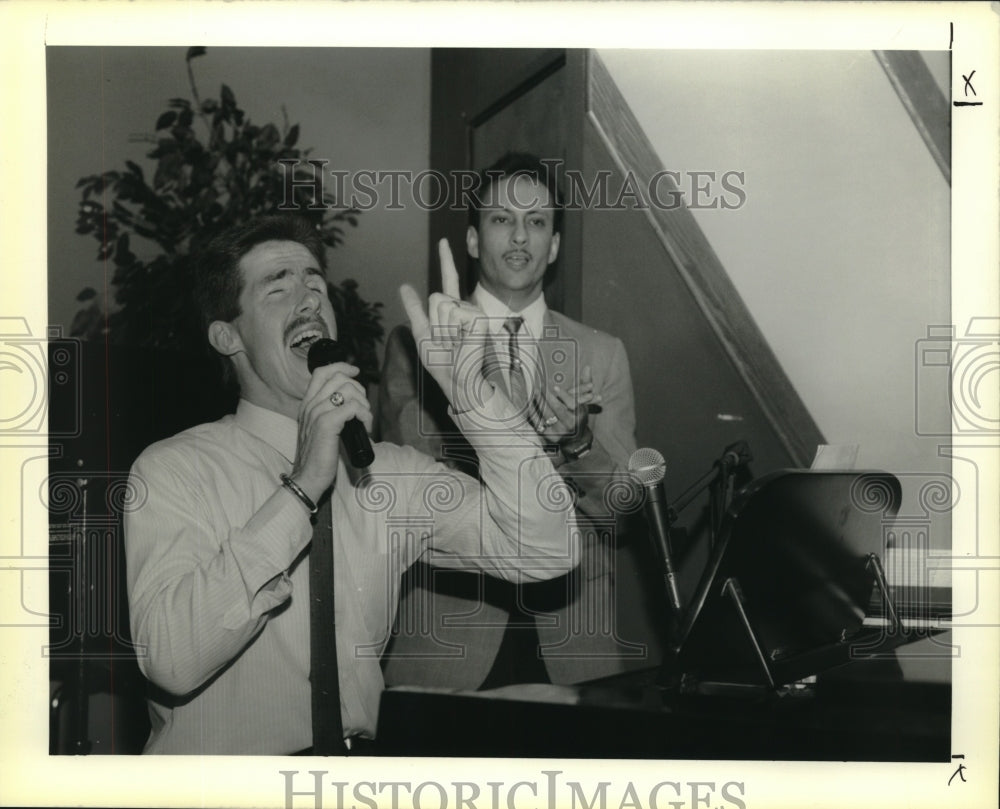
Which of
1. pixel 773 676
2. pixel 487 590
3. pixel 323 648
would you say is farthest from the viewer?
pixel 487 590

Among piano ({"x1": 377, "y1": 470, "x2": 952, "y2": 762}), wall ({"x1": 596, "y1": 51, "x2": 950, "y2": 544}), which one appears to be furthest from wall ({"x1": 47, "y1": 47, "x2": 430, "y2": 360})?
piano ({"x1": 377, "y1": 470, "x2": 952, "y2": 762})

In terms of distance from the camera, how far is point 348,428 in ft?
7.21

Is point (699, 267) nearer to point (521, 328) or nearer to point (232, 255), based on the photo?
point (521, 328)

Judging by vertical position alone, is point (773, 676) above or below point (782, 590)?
below

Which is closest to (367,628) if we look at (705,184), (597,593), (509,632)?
(509,632)

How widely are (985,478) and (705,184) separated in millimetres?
947

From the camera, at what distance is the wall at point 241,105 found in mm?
2441

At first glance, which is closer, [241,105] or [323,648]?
[323,648]

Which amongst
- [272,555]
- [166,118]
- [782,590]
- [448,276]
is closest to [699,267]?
[448,276]

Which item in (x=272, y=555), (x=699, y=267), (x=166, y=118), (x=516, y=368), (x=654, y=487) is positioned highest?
(x=166, y=118)

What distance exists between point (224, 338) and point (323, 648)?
72 cm

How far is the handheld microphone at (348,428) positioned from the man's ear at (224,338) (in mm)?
168

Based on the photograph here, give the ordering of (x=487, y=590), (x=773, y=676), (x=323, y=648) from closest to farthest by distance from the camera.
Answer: (x=773, y=676)
(x=323, y=648)
(x=487, y=590)

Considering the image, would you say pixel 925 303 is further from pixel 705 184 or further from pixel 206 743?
pixel 206 743
